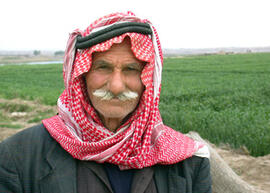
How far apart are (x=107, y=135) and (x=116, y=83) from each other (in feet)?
1.08

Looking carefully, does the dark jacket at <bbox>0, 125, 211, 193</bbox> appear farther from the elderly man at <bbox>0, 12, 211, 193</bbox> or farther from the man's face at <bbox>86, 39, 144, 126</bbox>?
the man's face at <bbox>86, 39, 144, 126</bbox>

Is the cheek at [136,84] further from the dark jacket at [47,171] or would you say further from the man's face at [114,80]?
the dark jacket at [47,171]

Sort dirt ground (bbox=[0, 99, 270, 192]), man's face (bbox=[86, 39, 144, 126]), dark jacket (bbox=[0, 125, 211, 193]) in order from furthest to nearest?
dirt ground (bbox=[0, 99, 270, 192]), man's face (bbox=[86, 39, 144, 126]), dark jacket (bbox=[0, 125, 211, 193])

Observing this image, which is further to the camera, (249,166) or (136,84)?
(249,166)

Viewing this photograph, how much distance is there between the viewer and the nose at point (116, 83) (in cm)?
173

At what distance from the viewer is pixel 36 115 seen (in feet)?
33.0

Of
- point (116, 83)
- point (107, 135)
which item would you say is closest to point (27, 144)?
point (107, 135)

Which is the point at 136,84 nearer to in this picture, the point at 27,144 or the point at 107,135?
the point at 107,135

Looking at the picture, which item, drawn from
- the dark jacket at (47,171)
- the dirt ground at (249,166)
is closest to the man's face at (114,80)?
the dark jacket at (47,171)

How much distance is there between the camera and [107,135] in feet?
5.93

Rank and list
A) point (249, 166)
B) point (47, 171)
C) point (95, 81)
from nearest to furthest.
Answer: point (47, 171) < point (95, 81) < point (249, 166)

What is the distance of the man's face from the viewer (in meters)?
1.76

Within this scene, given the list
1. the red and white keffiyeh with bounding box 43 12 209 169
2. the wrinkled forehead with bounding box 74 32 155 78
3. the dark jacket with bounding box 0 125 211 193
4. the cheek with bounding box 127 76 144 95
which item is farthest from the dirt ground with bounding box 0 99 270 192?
the wrinkled forehead with bounding box 74 32 155 78

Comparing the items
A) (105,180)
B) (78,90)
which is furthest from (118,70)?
(105,180)
